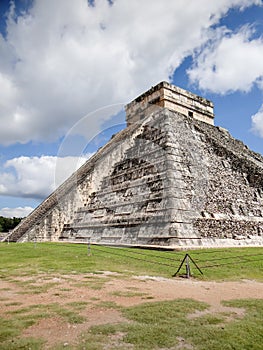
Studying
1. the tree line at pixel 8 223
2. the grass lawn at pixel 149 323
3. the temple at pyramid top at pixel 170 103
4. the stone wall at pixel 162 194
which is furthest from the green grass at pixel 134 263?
the tree line at pixel 8 223

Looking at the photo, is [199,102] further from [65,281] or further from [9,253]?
[65,281]

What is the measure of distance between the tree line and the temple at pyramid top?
2690 centimetres

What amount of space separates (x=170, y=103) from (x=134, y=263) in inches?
497

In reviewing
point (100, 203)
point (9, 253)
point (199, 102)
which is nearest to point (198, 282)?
point (9, 253)

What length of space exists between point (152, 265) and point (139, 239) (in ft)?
11.8

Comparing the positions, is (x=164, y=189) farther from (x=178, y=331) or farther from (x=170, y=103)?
(x=178, y=331)

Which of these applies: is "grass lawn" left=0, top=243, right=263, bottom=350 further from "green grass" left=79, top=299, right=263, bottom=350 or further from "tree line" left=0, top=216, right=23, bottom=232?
"tree line" left=0, top=216, right=23, bottom=232

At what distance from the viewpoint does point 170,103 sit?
19031 mm

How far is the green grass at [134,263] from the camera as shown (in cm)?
784

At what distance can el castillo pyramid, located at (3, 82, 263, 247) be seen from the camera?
12242 mm

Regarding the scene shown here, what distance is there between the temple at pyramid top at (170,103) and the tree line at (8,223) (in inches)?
1059

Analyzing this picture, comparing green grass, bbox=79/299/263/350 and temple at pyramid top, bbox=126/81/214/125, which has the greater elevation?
temple at pyramid top, bbox=126/81/214/125

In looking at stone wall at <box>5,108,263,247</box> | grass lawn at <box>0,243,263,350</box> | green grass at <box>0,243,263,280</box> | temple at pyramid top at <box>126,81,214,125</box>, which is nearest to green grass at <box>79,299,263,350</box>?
grass lawn at <box>0,243,263,350</box>

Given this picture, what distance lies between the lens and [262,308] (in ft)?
15.3
